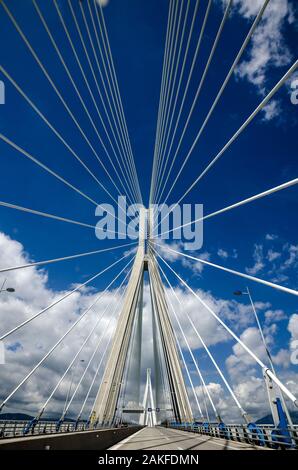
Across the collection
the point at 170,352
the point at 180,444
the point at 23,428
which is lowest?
the point at 180,444

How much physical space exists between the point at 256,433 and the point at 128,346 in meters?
20.0

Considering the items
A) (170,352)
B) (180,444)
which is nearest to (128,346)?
(170,352)

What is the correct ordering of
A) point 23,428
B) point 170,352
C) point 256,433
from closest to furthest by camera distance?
1. point 256,433
2. point 23,428
3. point 170,352

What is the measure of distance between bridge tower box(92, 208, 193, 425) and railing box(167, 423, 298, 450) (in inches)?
108

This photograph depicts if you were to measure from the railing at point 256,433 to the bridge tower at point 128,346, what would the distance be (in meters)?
2.75

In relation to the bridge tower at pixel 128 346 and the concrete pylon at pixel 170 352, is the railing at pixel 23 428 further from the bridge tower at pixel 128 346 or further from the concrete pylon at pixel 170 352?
the concrete pylon at pixel 170 352

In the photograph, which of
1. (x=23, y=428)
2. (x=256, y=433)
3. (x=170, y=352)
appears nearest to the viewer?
(x=256, y=433)

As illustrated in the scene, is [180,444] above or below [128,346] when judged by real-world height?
below

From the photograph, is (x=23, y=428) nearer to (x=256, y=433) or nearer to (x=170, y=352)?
(x=256, y=433)

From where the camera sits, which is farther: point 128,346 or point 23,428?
point 128,346

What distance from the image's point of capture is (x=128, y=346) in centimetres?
3209

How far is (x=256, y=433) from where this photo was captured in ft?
43.1

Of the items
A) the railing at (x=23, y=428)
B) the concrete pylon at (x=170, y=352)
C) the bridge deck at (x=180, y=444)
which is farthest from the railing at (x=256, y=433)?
the railing at (x=23, y=428)

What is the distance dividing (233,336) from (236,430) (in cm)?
809
